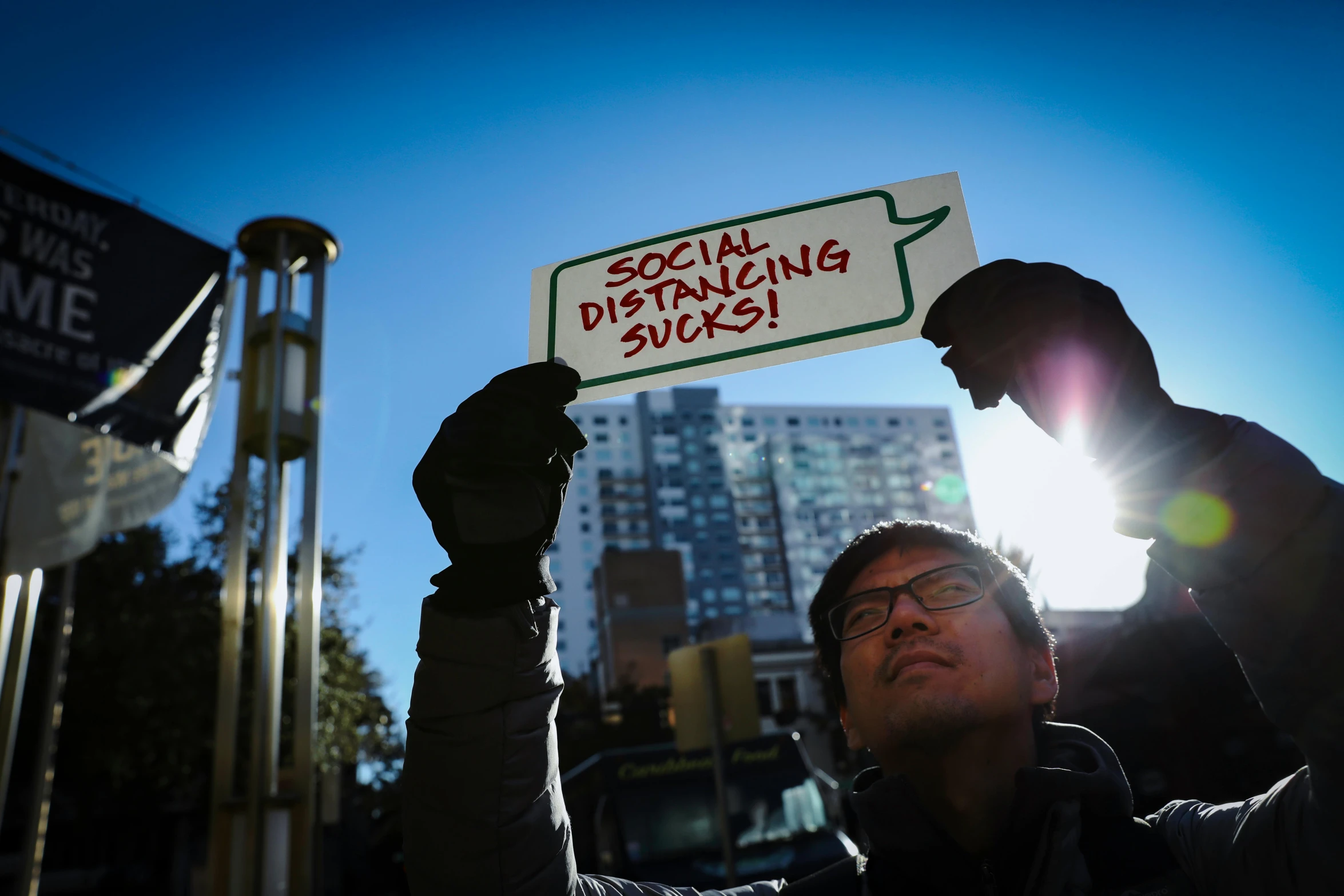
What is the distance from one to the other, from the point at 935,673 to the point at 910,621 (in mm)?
136

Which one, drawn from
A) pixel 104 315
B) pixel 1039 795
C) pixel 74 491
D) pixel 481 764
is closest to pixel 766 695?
pixel 74 491

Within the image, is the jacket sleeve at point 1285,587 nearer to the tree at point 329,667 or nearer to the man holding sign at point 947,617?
the man holding sign at point 947,617

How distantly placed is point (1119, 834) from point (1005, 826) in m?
0.20

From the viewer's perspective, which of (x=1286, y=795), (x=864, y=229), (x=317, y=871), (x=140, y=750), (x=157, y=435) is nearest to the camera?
(x=1286, y=795)

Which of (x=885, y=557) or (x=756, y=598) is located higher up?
(x=756, y=598)

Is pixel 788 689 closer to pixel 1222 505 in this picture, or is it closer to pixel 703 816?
pixel 703 816

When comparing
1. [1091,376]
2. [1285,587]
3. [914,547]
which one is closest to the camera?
[1285,587]

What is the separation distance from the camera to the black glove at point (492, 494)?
1.37m

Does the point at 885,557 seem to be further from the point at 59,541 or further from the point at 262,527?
the point at 59,541

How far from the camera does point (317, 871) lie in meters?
13.7

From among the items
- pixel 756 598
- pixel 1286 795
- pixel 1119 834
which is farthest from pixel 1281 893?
pixel 756 598

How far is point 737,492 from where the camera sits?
333 feet

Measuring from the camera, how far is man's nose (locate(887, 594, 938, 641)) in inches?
71.9

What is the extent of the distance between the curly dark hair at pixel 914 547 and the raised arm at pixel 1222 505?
A: 63 cm
